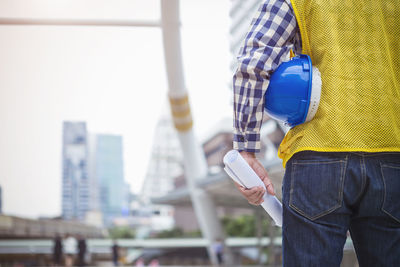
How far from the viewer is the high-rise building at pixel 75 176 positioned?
66.7 metres

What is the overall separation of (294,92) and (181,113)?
10400mm

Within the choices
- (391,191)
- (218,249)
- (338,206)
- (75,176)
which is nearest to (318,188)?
(338,206)

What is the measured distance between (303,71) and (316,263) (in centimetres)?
50

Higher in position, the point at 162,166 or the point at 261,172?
the point at 261,172

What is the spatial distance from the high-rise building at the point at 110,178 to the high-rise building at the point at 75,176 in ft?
18.0

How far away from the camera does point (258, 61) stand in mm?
1210

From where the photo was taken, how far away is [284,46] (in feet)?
4.15

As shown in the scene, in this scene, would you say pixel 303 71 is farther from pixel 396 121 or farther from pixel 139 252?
pixel 139 252

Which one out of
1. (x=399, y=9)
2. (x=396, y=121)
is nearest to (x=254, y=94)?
(x=396, y=121)

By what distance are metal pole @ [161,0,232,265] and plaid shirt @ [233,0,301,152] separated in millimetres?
7117

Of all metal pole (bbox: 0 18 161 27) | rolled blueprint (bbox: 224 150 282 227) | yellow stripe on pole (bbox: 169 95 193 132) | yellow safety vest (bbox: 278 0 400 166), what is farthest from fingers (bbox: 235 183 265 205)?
yellow stripe on pole (bbox: 169 95 193 132)

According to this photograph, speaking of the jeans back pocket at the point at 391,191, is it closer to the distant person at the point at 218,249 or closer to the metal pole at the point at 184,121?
the metal pole at the point at 184,121

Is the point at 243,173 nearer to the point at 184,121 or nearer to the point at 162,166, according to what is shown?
the point at 184,121

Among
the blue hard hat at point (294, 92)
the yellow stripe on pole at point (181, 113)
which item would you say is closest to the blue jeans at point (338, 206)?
the blue hard hat at point (294, 92)
